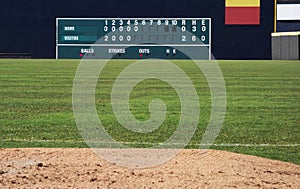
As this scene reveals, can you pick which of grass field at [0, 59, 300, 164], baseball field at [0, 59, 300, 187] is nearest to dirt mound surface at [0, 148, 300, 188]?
baseball field at [0, 59, 300, 187]

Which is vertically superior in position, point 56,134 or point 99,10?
point 99,10

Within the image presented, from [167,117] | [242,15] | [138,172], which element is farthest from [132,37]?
[138,172]

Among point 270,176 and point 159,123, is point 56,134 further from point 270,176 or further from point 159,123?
point 270,176

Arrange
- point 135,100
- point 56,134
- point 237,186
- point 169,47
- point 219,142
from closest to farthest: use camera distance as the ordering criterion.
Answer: point 237,186, point 219,142, point 56,134, point 135,100, point 169,47

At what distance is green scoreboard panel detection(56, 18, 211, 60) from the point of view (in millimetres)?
28469

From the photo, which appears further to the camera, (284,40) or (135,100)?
(284,40)

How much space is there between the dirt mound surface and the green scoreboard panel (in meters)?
23.9

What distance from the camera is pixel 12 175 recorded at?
3.68 metres

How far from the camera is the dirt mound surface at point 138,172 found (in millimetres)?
3529

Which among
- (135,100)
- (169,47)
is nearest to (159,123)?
(135,100)

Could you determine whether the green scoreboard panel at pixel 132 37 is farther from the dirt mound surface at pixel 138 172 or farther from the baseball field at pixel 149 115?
the dirt mound surface at pixel 138 172

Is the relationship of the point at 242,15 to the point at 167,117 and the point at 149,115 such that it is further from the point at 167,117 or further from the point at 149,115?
the point at 167,117

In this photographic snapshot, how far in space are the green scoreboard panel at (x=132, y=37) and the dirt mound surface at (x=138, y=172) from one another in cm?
2392

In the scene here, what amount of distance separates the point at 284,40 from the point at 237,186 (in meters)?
26.1
